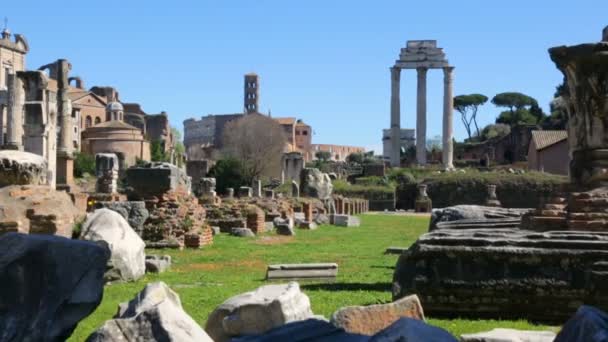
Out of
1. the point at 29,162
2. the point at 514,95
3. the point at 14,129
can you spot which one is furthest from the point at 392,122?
the point at 29,162

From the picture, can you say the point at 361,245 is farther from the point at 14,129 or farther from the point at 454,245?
the point at 14,129

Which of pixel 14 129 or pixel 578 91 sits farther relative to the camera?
pixel 14 129

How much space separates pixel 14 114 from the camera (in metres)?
25.5

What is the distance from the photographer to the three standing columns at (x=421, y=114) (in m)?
70.2

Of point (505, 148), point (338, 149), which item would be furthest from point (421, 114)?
point (338, 149)

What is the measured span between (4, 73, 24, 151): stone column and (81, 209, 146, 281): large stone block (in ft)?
44.7

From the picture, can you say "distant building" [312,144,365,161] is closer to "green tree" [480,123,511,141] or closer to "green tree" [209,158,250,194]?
"green tree" [480,123,511,141]

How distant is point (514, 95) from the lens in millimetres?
98188

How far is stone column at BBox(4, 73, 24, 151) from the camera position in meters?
24.1

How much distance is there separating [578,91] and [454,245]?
10.1 feet

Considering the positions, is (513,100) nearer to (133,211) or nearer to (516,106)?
(516,106)

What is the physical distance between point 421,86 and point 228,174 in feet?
81.9

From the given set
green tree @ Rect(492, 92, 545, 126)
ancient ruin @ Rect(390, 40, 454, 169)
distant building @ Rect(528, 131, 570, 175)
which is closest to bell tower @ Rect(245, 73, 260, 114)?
green tree @ Rect(492, 92, 545, 126)

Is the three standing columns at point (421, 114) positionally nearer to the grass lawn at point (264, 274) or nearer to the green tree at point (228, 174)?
the green tree at point (228, 174)
